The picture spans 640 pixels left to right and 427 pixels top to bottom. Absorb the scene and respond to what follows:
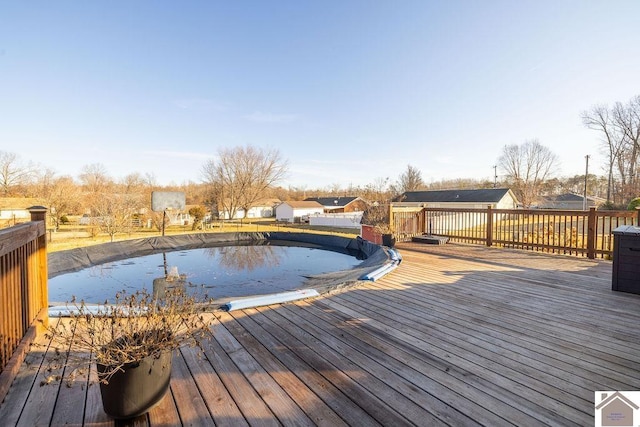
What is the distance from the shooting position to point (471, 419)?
1507 mm

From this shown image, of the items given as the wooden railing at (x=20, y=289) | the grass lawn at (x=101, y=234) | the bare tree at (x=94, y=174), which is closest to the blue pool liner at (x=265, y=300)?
the wooden railing at (x=20, y=289)

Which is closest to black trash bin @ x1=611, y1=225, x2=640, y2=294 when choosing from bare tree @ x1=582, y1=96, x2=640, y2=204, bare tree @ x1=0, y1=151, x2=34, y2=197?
bare tree @ x1=582, y1=96, x2=640, y2=204

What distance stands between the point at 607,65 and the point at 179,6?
12591 mm

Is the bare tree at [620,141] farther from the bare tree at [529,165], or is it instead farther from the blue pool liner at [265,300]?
the blue pool liner at [265,300]

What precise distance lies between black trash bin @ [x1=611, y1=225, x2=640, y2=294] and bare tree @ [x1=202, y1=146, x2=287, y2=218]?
94.2 feet

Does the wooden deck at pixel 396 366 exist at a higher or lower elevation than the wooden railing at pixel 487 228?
lower

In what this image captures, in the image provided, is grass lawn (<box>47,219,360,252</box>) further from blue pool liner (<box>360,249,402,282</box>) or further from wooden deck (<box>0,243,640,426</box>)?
wooden deck (<box>0,243,640,426</box>)

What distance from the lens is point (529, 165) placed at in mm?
33844

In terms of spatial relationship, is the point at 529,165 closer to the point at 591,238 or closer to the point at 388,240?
the point at 591,238

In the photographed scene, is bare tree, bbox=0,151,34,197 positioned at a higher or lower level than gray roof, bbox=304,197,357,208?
higher

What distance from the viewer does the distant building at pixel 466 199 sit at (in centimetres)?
2497

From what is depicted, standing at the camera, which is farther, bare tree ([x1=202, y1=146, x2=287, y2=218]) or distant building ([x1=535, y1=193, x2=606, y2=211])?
distant building ([x1=535, y1=193, x2=606, y2=211])

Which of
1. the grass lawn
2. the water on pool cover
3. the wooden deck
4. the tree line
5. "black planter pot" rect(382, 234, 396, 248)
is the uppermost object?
the tree line

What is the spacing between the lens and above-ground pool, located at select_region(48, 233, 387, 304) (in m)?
6.37
